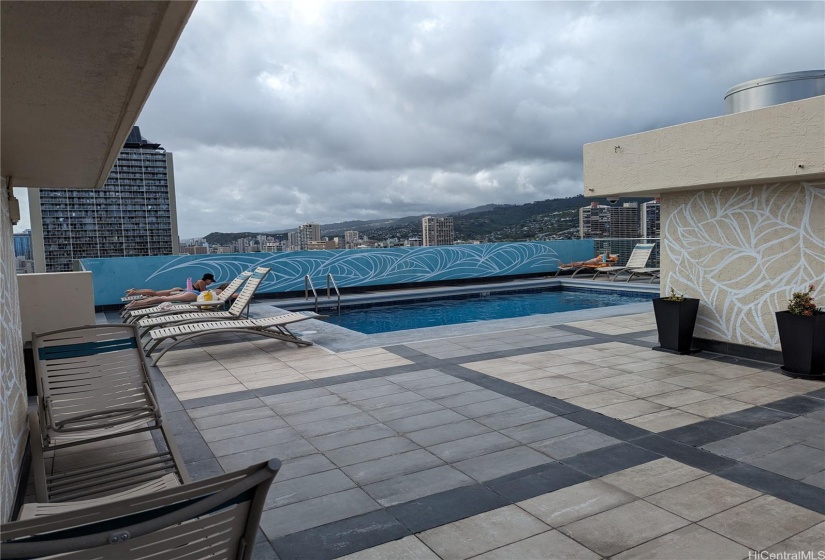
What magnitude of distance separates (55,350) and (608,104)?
814 inches

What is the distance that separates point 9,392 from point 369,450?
2.33 m

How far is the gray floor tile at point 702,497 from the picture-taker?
295 centimetres

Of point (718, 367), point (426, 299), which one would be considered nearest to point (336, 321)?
point (426, 299)

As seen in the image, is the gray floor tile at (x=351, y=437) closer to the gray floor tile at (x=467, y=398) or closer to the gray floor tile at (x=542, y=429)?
the gray floor tile at (x=467, y=398)

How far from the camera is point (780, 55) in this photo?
10.2 metres

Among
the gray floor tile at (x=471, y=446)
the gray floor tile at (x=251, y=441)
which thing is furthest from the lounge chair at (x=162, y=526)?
the gray floor tile at (x=251, y=441)

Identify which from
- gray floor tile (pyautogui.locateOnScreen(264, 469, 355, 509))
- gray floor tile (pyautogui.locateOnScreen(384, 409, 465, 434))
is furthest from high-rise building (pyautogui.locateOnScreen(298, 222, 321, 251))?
gray floor tile (pyautogui.locateOnScreen(264, 469, 355, 509))

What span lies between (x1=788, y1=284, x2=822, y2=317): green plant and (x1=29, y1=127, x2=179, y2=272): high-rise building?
11.3m

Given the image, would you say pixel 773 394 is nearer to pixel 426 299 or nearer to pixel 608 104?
pixel 426 299

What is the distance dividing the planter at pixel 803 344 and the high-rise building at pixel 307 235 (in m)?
12.0

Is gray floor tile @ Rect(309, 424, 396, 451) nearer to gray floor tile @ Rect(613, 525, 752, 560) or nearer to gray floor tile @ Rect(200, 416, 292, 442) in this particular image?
gray floor tile @ Rect(200, 416, 292, 442)

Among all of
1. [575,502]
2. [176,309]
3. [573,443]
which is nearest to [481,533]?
[575,502]

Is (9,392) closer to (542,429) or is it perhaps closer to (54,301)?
(54,301)

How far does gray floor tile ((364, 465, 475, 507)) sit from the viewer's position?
3.22m
